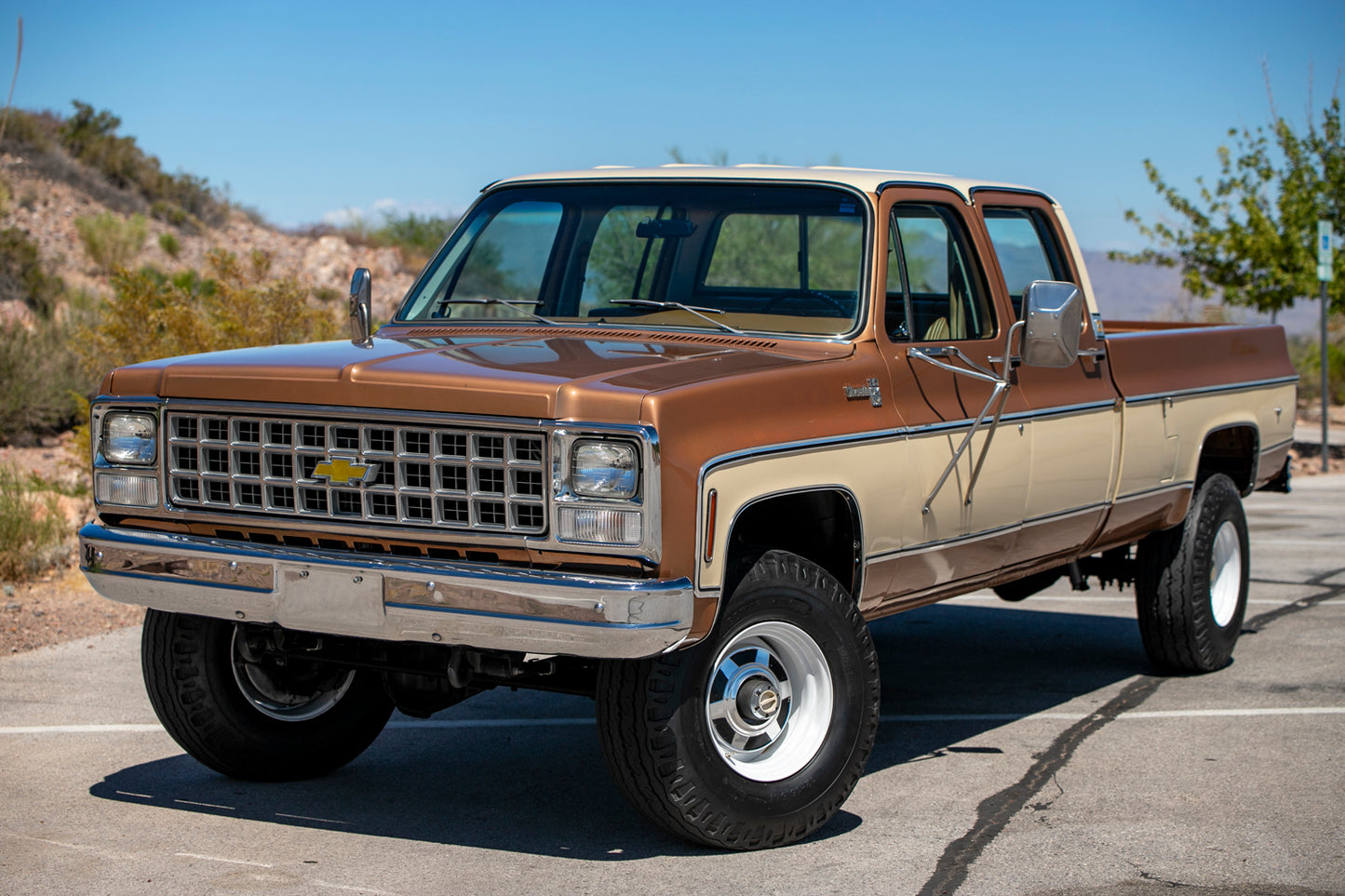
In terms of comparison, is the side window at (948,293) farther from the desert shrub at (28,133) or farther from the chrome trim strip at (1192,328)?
the desert shrub at (28,133)

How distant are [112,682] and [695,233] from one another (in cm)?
350

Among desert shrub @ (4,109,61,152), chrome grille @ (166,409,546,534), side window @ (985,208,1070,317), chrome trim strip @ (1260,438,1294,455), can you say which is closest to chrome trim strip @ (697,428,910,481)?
chrome grille @ (166,409,546,534)

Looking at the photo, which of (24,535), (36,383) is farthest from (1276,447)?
(36,383)

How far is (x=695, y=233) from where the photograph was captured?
18.8ft

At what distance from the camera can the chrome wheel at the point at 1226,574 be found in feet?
24.1

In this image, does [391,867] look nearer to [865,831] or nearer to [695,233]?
[865,831]

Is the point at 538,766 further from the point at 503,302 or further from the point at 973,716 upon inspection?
the point at 973,716

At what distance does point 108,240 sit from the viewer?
29312 mm

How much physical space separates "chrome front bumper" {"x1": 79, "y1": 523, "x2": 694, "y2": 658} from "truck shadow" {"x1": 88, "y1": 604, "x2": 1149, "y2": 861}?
87 cm

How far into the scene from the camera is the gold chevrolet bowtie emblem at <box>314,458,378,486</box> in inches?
170

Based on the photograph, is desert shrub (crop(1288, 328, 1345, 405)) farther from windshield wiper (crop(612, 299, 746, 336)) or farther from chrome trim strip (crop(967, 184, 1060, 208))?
windshield wiper (crop(612, 299, 746, 336))

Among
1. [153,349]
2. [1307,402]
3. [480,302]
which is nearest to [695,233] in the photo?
[480,302]

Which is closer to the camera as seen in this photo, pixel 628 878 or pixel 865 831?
pixel 628 878

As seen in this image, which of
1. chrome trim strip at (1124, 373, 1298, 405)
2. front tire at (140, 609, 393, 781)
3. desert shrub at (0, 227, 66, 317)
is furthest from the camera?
desert shrub at (0, 227, 66, 317)
